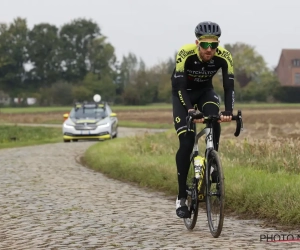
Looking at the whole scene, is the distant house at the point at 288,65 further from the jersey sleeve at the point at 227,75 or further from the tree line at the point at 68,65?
the jersey sleeve at the point at 227,75

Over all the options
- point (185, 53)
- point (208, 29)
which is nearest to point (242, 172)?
point (185, 53)

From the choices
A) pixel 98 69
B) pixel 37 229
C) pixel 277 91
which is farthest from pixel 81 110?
pixel 98 69

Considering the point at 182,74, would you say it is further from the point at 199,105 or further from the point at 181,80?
the point at 199,105

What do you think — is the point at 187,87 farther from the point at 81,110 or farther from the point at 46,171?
the point at 81,110

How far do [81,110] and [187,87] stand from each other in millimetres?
21391

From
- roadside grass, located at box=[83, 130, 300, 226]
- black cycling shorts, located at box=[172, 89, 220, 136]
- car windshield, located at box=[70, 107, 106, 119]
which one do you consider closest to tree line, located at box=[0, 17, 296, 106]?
car windshield, located at box=[70, 107, 106, 119]

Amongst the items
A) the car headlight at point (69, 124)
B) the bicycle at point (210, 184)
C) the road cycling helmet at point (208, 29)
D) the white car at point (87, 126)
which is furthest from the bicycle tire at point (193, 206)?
the car headlight at point (69, 124)

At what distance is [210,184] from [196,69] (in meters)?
1.27

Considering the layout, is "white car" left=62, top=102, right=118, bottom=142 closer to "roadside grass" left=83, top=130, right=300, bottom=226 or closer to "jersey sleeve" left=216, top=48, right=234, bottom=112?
"roadside grass" left=83, top=130, right=300, bottom=226

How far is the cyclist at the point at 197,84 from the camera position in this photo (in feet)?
24.5

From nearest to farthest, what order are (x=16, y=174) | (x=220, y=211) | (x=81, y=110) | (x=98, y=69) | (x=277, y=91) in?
(x=220, y=211)
(x=16, y=174)
(x=81, y=110)
(x=277, y=91)
(x=98, y=69)

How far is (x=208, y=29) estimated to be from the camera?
7406mm

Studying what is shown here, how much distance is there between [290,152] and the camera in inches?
522

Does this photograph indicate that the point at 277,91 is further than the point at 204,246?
Yes
